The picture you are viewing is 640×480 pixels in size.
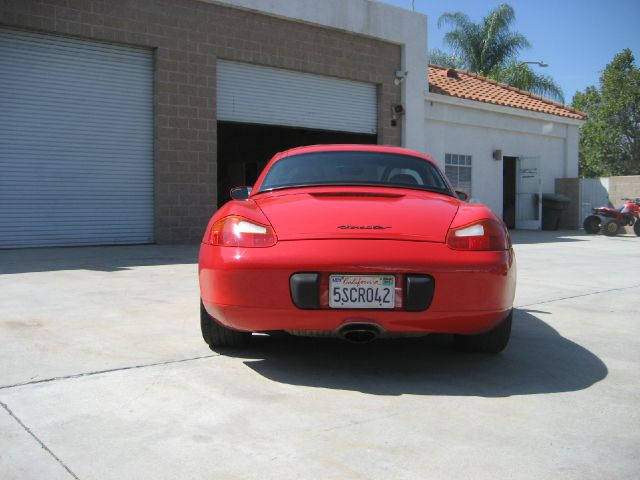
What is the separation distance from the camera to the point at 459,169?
18828 millimetres

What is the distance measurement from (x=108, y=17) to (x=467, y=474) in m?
11.2

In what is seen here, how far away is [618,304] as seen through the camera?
5926 millimetres

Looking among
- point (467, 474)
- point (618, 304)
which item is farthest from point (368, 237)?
point (618, 304)

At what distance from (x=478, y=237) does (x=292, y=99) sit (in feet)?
38.0

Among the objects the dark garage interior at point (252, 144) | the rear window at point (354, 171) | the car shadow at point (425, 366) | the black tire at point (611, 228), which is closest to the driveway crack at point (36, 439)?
the car shadow at point (425, 366)

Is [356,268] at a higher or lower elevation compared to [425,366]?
higher

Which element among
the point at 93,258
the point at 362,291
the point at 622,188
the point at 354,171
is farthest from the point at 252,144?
the point at 362,291

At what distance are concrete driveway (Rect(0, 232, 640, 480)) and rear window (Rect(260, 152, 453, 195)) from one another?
1044mm

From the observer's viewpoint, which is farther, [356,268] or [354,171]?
[354,171]

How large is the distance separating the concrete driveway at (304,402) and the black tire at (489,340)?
0.07 metres

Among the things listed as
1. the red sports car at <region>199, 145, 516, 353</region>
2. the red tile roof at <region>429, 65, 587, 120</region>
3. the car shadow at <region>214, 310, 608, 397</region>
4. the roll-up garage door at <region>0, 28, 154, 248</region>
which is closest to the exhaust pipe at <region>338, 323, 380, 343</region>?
the red sports car at <region>199, 145, 516, 353</region>

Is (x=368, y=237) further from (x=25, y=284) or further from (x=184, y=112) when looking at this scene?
(x=184, y=112)

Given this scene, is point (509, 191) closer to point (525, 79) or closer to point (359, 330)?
point (525, 79)

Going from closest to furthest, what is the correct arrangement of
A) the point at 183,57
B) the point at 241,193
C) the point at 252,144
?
the point at 241,193 → the point at 183,57 → the point at 252,144
